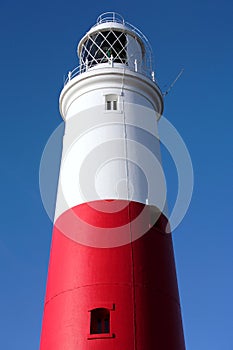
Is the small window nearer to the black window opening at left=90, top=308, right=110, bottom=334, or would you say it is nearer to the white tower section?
the white tower section

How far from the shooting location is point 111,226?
9.50 meters

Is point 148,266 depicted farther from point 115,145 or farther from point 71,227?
point 115,145

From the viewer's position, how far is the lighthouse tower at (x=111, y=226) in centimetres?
860

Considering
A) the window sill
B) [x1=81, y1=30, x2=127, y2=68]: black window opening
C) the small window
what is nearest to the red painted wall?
the window sill

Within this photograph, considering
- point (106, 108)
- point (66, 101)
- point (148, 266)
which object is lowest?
point (148, 266)

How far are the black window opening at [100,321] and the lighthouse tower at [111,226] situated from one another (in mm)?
18

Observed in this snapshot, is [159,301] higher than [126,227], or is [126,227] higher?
[126,227]

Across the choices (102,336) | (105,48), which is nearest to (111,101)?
(105,48)

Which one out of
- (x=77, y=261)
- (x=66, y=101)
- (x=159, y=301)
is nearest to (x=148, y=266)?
(x=159, y=301)

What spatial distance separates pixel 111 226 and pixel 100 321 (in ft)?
6.06

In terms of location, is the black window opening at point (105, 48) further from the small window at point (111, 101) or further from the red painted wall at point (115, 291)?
the red painted wall at point (115, 291)

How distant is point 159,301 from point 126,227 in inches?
61.5

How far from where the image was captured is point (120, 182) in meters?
10.0

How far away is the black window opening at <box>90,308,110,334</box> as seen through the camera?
855cm
